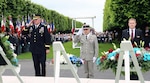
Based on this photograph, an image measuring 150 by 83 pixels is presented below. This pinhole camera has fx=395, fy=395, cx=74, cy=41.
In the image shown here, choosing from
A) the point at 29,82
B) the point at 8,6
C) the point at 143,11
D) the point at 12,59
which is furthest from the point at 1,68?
the point at 8,6

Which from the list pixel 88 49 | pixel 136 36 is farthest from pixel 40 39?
pixel 136 36

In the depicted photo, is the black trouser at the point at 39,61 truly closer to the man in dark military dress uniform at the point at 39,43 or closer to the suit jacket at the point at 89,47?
the man in dark military dress uniform at the point at 39,43

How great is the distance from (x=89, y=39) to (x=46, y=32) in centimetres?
136

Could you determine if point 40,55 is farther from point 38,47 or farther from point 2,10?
point 2,10

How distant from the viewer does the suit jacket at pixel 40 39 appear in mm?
9938

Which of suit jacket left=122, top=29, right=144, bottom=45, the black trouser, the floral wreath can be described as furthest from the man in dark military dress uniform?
the floral wreath

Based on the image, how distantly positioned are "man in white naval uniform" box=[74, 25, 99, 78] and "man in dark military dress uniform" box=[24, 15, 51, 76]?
1.19 meters

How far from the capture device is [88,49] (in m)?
10.7

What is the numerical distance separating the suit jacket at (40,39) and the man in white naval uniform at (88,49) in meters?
1.18

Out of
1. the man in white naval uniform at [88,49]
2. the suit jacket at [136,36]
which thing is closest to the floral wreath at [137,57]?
the suit jacket at [136,36]

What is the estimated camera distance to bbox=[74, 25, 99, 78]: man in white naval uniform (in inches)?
417

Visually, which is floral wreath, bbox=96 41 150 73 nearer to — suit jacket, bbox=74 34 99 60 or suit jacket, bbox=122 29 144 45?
suit jacket, bbox=122 29 144 45

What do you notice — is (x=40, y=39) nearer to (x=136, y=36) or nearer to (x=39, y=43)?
(x=39, y=43)

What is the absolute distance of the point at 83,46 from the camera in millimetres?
10836
